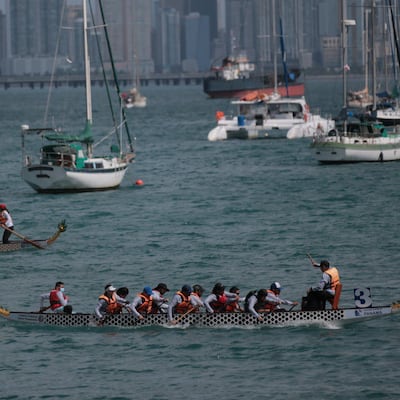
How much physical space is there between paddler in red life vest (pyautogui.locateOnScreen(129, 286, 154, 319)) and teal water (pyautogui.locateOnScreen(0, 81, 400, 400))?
2.05 ft

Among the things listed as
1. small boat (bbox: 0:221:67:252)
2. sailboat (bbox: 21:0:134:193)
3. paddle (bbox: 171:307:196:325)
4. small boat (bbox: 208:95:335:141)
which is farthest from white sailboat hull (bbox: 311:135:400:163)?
paddle (bbox: 171:307:196:325)

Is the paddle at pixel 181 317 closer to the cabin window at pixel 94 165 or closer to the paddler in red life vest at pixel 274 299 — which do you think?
the paddler in red life vest at pixel 274 299

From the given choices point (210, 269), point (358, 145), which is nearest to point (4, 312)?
point (210, 269)

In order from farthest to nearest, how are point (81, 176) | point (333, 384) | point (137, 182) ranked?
1. point (137, 182)
2. point (81, 176)
3. point (333, 384)

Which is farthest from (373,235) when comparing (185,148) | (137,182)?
(185,148)

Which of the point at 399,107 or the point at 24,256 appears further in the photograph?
the point at 399,107

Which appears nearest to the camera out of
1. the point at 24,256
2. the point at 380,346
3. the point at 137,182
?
the point at 380,346

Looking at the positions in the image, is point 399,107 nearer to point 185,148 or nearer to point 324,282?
point 185,148

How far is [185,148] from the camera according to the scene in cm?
11450

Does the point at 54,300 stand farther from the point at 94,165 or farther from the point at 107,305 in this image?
the point at 94,165

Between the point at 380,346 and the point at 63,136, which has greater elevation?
the point at 63,136

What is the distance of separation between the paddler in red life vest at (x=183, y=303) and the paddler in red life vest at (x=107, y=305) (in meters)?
1.69

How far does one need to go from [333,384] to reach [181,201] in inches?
1549

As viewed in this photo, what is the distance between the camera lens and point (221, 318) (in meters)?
40.2
